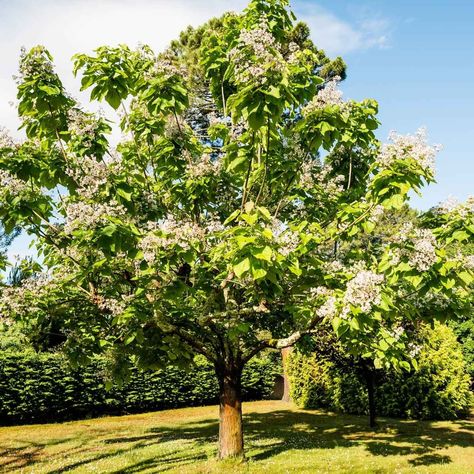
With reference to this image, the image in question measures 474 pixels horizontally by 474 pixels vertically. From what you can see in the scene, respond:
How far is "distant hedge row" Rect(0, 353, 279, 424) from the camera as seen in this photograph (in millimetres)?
21078

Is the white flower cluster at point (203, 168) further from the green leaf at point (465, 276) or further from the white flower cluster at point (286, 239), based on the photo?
the green leaf at point (465, 276)

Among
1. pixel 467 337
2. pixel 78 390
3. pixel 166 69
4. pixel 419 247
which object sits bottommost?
pixel 78 390

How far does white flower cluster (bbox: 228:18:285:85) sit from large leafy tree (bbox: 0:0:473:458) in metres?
0.03

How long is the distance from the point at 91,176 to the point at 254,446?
965 centimetres

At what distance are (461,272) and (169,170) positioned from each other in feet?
20.1

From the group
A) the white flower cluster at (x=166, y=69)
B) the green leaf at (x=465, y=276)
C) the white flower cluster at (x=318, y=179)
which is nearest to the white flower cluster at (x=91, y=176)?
the white flower cluster at (x=166, y=69)

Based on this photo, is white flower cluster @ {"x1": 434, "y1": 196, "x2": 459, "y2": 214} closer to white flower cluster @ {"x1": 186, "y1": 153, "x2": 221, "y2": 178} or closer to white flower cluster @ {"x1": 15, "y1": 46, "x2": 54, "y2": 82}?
white flower cluster @ {"x1": 186, "y1": 153, "x2": 221, "y2": 178}

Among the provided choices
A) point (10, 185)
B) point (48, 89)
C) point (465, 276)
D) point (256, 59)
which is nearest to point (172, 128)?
point (48, 89)

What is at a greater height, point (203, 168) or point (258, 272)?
point (203, 168)

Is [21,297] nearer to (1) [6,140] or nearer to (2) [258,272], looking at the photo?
(1) [6,140]

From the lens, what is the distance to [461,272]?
7.42 metres

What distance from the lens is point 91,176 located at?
333 inches

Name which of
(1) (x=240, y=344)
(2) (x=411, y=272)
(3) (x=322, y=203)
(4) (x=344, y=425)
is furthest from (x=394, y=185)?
(4) (x=344, y=425)

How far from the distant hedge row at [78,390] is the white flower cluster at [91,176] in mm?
12331
